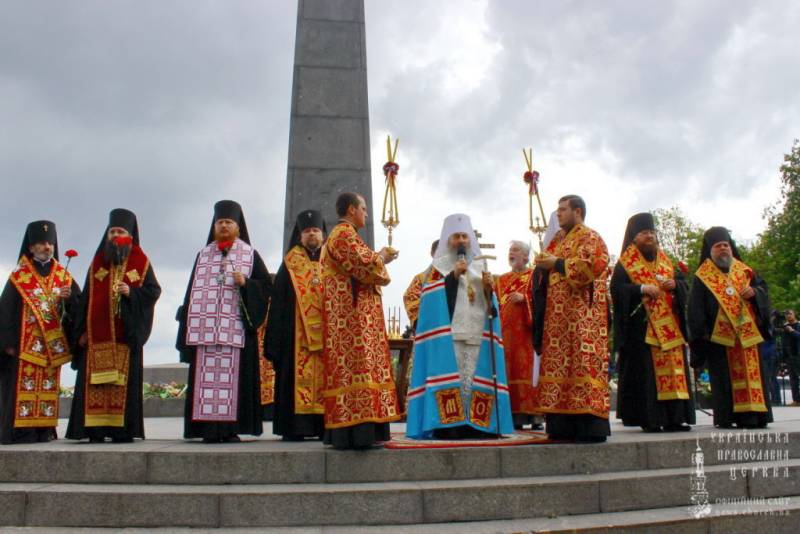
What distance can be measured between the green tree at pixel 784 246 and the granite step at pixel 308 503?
28894 mm

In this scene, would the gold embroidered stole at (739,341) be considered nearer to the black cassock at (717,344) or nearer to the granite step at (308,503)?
the black cassock at (717,344)

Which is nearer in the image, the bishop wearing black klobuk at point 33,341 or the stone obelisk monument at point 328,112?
the bishop wearing black klobuk at point 33,341

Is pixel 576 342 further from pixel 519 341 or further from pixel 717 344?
pixel 717 344

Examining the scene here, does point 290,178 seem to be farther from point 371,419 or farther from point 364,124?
point 371,419

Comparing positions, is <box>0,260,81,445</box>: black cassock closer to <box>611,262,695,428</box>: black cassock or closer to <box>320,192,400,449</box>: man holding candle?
<box>320,192,400,449</box>: man holding candle

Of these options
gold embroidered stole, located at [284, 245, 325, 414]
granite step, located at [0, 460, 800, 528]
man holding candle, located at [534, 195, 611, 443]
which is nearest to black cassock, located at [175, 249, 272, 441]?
gold embroidered stole, located at [284, 245, 325, 414]

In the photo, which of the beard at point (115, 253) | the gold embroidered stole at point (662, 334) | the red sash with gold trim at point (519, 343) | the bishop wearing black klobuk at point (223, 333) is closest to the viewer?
the bishop wearing black klobuk at point (223, 333)

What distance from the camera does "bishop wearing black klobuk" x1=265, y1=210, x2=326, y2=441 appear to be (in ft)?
23.4

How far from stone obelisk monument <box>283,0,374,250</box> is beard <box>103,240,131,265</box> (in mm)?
5211

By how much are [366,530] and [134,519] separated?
160cm

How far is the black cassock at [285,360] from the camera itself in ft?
23.4

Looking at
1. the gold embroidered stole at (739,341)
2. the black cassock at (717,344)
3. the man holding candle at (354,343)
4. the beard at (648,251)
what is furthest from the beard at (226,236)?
the gold embroidered stole at (739,341)

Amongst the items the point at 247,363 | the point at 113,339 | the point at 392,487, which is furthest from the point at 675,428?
the point at 113,339

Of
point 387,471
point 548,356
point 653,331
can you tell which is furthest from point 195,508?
point 653,331
